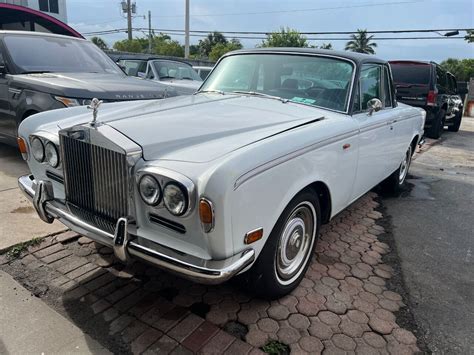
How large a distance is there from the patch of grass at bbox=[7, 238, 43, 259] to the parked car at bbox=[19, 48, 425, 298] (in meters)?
0.57

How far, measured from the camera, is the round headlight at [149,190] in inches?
84.3

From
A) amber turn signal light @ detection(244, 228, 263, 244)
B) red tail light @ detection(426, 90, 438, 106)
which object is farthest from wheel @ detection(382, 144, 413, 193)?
red tail light @ detection(426, 90, 438, 106)

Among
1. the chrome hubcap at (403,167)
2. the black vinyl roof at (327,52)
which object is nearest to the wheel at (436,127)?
the chrome hubcap at (403,167)

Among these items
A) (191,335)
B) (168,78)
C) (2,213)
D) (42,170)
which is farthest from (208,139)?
(168,78)

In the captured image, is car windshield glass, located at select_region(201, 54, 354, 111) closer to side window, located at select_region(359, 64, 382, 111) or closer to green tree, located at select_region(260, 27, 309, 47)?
A: side window, located at select_region(359, 64, 382, 111)

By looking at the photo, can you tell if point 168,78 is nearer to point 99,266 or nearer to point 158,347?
point 99,266

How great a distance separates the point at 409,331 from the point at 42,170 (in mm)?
2849

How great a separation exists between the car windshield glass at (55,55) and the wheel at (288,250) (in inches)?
178

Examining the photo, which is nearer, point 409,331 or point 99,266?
point 409,331

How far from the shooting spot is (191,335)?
Result: 2.38 m

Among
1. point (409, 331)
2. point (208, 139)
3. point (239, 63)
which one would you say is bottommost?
point (409, 331)

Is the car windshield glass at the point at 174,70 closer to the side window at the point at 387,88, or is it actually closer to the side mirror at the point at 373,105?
the side window at the point at 387,88

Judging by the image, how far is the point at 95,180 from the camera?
8.11 feet

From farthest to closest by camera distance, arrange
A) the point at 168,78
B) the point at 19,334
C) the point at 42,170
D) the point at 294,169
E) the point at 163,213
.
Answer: the point at 168,78, the point at 42,170, the point at 294,169, the point at 19,334, the point at 163,213
